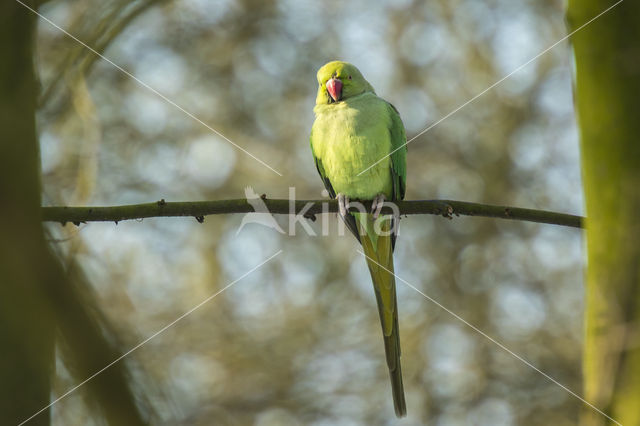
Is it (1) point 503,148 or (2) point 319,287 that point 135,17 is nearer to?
(2) point 319,287

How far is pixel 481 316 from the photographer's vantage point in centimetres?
705

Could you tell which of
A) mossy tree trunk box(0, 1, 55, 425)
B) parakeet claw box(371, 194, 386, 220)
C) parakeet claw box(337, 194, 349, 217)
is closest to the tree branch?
parakeet claw box(337, 194, 349, 217)

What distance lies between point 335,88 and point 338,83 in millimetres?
50

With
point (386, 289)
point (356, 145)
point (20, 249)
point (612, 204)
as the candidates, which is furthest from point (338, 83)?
point (20, 249)

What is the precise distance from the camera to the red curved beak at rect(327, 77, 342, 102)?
4270 millimetres

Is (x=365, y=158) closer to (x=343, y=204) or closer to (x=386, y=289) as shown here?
(x=343, y=204)

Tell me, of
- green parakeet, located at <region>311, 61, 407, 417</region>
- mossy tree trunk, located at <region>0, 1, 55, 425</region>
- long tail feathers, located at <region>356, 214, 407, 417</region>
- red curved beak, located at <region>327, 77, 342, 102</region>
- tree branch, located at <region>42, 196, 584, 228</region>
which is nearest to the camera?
mossy tree trunk, located at <region>0, 1, 55, 425</region>

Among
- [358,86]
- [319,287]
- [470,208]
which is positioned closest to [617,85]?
[470,208]

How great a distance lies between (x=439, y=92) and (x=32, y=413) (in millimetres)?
7043

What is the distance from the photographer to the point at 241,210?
2.56 meters

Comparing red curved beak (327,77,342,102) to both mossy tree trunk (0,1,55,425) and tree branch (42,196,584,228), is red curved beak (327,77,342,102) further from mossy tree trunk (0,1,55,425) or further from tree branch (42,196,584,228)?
mossy tree trunk (0,1,55,425)

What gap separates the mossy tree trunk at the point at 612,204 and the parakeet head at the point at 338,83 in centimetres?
258

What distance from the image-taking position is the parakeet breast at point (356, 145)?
4.07m

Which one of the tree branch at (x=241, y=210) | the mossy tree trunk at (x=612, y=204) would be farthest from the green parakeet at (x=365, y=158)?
the mossy tree trunk at (x=612, y=204)
